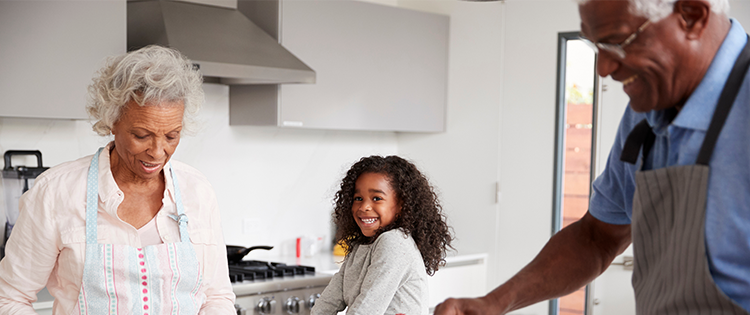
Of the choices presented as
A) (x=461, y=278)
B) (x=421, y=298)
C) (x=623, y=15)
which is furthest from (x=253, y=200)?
(x=623, y=15)

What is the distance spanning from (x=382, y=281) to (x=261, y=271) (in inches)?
47.5

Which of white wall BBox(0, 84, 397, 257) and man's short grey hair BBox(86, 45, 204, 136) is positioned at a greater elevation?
man's short grey hair BBox(86, 45, 204, 136)

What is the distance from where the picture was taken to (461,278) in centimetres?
347

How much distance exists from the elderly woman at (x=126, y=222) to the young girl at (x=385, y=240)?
37cm

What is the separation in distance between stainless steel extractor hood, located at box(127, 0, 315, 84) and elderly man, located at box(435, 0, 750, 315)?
201cm

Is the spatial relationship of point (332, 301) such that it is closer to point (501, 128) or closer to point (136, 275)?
point (136, 275)

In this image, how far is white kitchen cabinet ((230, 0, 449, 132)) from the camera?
10.3 feet

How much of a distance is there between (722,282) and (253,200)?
9.25 feet

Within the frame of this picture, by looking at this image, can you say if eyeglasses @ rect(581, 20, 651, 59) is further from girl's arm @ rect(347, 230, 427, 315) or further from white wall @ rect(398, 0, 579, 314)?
white wall @ rect(398, 0, 579, 314)

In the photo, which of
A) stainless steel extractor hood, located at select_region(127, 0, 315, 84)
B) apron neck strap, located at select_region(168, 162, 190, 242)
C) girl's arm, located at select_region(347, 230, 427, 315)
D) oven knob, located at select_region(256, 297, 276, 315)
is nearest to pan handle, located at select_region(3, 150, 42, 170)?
stainless steel extractor hood, located at select_region(127, 0, 315, 84)

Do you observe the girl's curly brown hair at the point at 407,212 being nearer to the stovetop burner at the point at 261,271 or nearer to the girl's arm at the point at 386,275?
the girl's arm at the point at 386,275

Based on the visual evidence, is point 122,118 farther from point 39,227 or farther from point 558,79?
point 558,79

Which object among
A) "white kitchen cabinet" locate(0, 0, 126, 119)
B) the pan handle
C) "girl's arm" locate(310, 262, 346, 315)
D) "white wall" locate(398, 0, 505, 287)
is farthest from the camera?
"white wall" locate(398, 0, 505, 287)

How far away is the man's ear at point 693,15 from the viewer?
0.81 m
